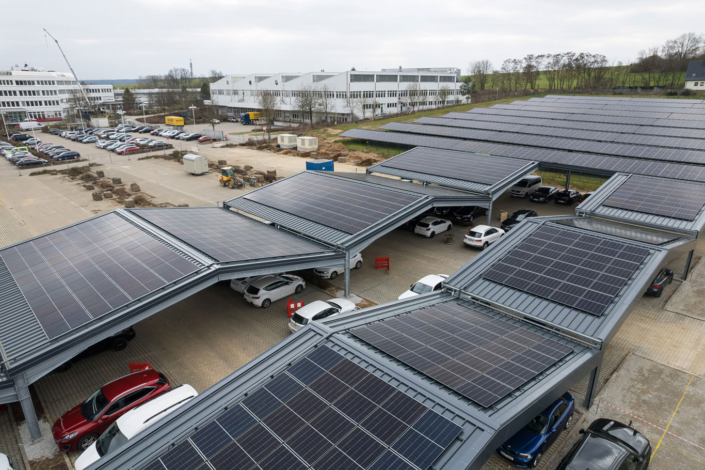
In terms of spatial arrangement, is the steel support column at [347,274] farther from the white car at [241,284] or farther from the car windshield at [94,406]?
the car windshield at [94,406]

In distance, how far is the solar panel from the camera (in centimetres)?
1883

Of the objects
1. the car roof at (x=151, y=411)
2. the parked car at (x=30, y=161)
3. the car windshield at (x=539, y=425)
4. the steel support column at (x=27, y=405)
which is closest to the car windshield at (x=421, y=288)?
the car windshield at (x=539, y=425)

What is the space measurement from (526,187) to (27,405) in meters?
34.5

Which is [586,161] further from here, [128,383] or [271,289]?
[128,383]

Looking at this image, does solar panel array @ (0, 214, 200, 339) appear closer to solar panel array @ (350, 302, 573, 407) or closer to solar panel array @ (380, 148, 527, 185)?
solar panel array @ (350, 302, 573, 407)

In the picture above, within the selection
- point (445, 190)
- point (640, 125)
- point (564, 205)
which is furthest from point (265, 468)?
point (640, 125)

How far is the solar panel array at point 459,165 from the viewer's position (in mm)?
26891

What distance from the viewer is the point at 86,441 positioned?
11250 mm

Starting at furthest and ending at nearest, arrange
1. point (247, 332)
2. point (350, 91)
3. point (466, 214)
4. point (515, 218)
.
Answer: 1. point (350, 91)
2. point (466, 214)
3. point (515, 218)
4. point (247, 332)

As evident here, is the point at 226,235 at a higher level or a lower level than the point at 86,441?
higher

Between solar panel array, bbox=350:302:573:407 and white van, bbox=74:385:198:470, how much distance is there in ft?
17.2

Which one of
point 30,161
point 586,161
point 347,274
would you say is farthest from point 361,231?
point 30,161

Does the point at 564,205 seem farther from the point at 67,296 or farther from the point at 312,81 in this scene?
the point at 312,81

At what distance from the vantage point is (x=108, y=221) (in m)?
18.7
